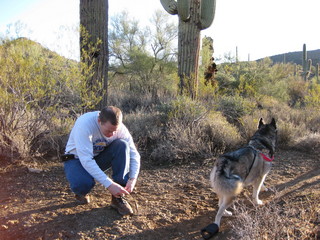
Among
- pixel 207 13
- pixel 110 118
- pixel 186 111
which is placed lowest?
pixel 186 111

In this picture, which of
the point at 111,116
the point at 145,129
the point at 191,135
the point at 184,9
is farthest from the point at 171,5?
the point at 111,116

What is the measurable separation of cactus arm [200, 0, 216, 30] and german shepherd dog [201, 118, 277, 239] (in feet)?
15.2

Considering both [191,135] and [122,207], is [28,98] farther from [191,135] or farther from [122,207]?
[191,135]

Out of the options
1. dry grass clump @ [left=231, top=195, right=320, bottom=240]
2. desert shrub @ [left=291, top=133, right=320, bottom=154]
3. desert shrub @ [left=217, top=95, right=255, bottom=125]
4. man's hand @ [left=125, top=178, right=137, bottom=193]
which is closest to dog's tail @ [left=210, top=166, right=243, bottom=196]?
dry grass clump @ [left=231, top=195, right=320, bottom=240]

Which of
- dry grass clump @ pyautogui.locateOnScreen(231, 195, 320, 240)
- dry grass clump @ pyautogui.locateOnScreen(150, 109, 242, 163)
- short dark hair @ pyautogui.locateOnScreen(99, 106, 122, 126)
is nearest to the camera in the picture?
dry grass clump @ pyautogui.locateOnScreen(231, 195, 320, 240)

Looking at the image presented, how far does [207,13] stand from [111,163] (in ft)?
19.8

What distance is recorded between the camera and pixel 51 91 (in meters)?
5.24

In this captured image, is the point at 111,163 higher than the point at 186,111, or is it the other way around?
the point at 186,111

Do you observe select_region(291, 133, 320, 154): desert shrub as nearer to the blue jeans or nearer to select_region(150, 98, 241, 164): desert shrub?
→ select_region(150, 98, 241, 164): desert shrub

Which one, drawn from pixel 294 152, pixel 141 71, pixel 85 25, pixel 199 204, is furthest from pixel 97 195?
pixel 141 71

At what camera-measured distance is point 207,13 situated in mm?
8203

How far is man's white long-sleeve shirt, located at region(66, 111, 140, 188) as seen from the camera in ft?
10.6

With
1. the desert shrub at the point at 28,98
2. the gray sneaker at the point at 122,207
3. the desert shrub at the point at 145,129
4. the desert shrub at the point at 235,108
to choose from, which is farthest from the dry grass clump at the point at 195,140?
the gray sneaker at the point at 122,207

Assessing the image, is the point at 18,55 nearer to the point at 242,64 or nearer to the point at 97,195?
the point at 97,195
